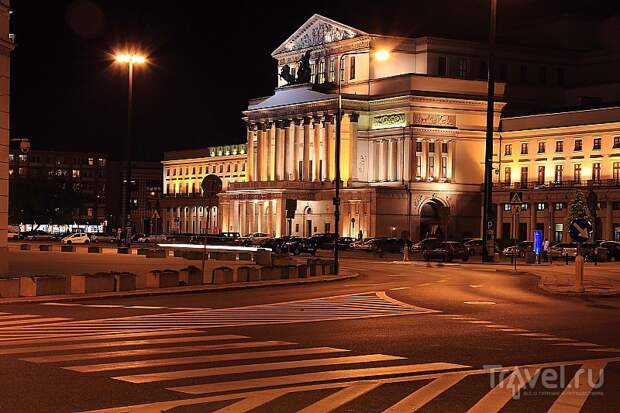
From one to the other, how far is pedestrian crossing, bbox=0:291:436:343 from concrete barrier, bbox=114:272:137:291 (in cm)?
637

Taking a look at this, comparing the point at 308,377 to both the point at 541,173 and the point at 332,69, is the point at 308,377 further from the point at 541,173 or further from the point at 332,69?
the point at 332,69

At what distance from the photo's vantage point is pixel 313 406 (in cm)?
1399

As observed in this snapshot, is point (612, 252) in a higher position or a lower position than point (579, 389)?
higher

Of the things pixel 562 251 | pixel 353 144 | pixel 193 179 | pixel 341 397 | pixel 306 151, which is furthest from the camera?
pixel 193 179

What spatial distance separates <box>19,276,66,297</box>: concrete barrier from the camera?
3234 cm

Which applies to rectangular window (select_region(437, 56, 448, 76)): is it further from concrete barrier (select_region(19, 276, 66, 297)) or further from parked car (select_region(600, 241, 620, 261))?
concrete barrier (select_region(19, 276, 66, 297))

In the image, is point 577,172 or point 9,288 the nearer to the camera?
point 9,288

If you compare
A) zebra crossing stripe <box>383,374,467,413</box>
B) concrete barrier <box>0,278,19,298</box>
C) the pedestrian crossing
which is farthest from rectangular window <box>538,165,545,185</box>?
zebra crossing stripe <box>383,374,467,413</box>

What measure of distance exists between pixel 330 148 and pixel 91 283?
108 meters

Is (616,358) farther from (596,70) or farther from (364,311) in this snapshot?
(596,70)

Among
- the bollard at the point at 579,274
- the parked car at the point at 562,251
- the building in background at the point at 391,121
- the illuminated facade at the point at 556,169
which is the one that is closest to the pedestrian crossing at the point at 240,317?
the bollard at the point at 579,274

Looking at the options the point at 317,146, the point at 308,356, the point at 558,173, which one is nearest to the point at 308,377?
the point at 308,356

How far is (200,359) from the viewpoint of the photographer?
720 inches

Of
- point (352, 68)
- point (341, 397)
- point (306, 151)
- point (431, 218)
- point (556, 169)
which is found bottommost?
point (341, 397)
